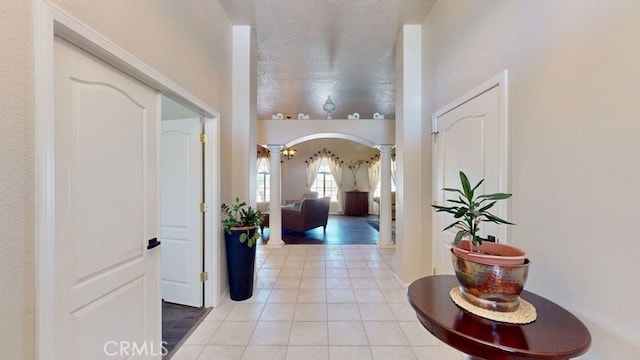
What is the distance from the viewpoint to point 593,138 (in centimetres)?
109

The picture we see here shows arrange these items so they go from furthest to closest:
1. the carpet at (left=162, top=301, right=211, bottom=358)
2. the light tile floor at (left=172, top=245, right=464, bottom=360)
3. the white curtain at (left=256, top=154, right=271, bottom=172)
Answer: the white curtain at (left=256, top=154, right=271, bottom=172) < the carpet at (left=162, top=301, right=211, bottom=358) < the light tile floor at (left=172, top=245, right=464, bottom=360)

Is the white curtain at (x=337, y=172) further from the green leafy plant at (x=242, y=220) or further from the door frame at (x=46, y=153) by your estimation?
the door frame at (x=46, y=153)

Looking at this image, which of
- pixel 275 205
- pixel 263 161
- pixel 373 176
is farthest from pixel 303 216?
pixel 373 176

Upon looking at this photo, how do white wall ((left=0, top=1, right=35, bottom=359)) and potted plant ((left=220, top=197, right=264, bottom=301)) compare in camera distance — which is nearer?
white wall ((left=0, top=1, right=35, bottom=359))

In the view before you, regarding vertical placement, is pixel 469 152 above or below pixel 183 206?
above

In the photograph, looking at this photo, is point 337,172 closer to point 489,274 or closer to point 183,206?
point 183,206

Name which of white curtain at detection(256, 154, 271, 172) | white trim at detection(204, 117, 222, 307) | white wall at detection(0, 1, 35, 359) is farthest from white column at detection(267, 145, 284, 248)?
white curtain at detection(256, 154, 271, 172)

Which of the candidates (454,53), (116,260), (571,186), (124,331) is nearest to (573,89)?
(571,186)

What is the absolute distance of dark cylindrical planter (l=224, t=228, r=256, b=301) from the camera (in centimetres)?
274

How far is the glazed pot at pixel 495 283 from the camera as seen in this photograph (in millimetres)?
995

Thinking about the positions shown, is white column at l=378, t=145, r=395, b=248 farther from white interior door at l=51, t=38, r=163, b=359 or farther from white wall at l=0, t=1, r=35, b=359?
white wall at l=0, t=1, r=35, b=359

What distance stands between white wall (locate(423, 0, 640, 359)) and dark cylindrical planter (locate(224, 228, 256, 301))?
2362 millimetres

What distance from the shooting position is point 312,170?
1013cm

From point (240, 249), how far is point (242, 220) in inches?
12.3
